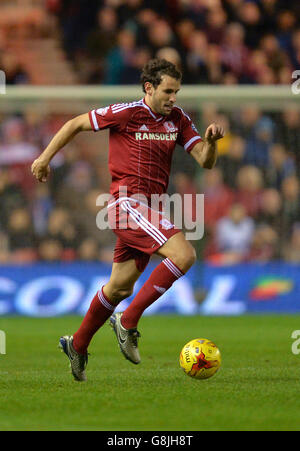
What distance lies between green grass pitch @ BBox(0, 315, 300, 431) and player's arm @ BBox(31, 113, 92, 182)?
→ 58.3 inches

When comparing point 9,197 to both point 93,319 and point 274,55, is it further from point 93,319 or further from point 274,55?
point 93,319

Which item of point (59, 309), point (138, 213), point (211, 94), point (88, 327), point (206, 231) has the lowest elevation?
point (88, 327)

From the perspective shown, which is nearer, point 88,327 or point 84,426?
point 84,426

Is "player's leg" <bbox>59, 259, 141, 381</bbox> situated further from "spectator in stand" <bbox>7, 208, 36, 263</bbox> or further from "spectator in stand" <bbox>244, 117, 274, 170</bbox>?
"spectator in stand" <bbox>244, 117, 274, 170</bbox>

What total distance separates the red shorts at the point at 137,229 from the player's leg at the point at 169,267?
6 centimetres

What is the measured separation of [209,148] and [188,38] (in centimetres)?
904

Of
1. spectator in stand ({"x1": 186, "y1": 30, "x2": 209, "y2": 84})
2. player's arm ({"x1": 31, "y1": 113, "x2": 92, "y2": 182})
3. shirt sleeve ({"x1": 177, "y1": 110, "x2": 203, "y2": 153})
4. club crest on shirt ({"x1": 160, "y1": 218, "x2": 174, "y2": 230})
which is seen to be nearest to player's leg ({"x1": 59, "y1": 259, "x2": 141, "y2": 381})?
club crest on shirt ({"x1": 160, "y1": 218, "x2": 174, "y2": 230})

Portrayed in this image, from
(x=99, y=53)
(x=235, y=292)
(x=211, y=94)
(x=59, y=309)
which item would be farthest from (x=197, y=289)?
(x=99, y=53)

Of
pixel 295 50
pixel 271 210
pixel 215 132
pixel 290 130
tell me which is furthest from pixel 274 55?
pixel 215 132

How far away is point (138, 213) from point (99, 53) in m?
9.72

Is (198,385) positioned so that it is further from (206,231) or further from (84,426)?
(206,231)

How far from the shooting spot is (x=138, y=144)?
676 cm
